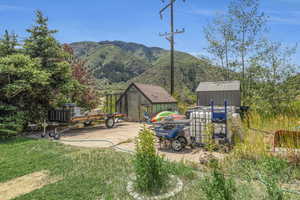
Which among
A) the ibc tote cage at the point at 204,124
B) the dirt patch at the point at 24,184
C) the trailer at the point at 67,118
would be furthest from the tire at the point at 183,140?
the trailer at the point at 67,118

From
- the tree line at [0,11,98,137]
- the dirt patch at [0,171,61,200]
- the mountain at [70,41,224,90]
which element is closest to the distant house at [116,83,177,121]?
the mountain at [70,41,224,90]

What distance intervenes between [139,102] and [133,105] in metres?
0.51

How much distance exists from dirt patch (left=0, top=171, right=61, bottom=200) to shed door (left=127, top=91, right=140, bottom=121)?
815 centimetres

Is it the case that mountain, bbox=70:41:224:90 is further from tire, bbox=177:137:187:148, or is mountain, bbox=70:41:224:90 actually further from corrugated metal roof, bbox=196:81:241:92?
tire, bbox=177:137:187:148

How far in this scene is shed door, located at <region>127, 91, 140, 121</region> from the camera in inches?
464

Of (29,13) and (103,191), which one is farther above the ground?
(29,13)

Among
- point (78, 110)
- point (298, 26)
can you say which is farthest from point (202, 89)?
point (78, 110)

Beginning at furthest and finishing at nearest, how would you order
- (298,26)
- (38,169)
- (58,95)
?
(58,95) → (298,26) → (38,169)

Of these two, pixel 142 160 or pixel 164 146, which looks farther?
pixel 164 146

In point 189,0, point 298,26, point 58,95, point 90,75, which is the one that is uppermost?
point 189,0

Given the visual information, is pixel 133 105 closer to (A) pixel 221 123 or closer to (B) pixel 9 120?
(B) pixel 9 120

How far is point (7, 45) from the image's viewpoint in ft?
26.7

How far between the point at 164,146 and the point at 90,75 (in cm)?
926

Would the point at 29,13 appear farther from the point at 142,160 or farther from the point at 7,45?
the point at 142,160
